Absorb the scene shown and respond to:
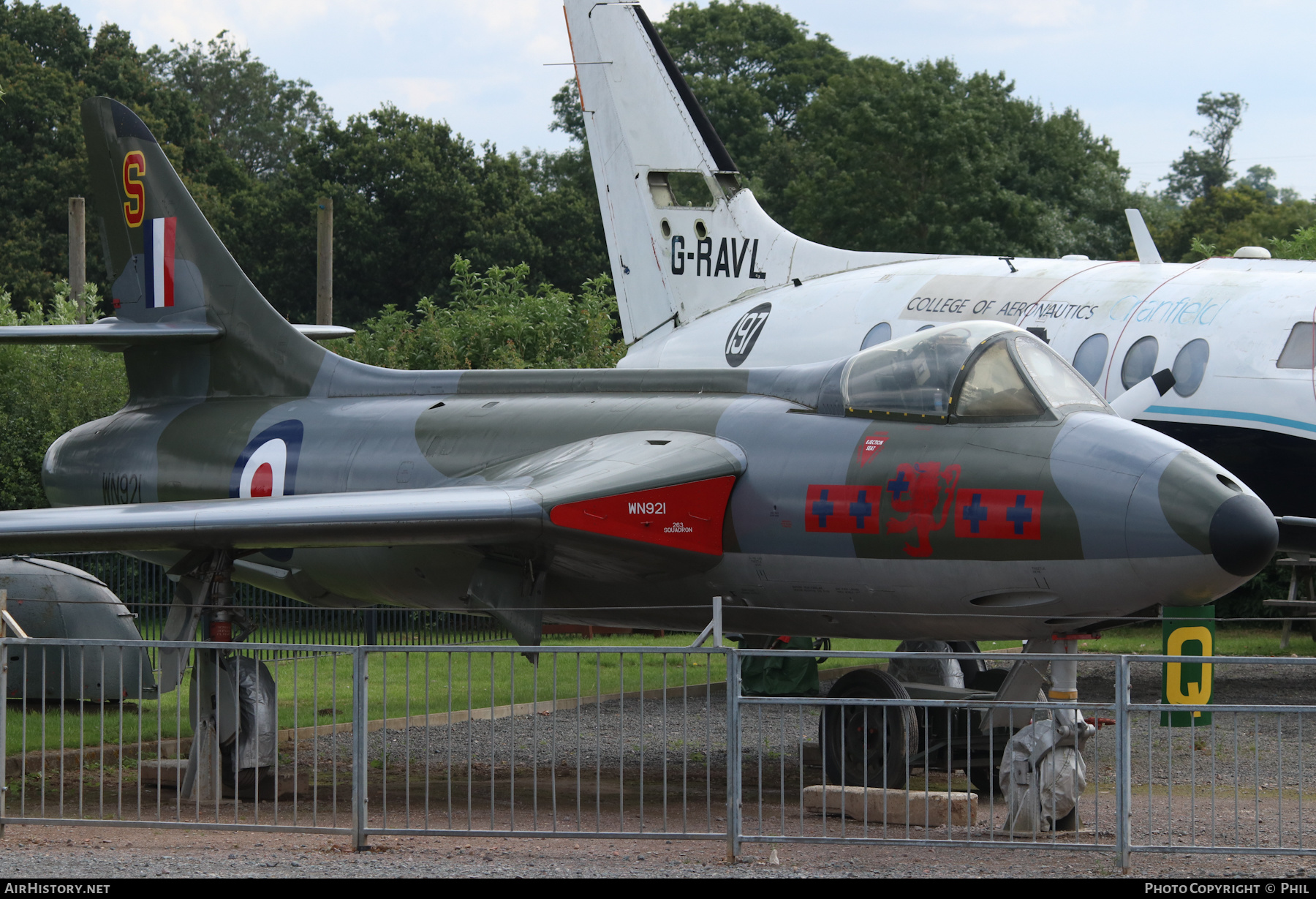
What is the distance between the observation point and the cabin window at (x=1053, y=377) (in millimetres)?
8773

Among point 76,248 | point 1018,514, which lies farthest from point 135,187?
point 76,248

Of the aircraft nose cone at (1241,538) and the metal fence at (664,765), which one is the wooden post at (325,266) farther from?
the aircraft nose cone at (1241,538)

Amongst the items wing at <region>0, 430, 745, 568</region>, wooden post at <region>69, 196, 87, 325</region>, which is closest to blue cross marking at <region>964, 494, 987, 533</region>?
wing at <region>0, 430, 745, 568</region>

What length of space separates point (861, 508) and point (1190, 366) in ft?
15.7

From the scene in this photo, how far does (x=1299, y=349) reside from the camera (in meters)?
11.8

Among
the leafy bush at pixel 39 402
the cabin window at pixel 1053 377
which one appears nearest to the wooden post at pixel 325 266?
the leafy bush at pixel 39 402

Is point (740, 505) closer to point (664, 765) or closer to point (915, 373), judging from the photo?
point (915, 373)

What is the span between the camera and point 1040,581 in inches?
326

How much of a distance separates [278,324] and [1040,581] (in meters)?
7.24

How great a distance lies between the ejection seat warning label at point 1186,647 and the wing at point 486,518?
2.81 m

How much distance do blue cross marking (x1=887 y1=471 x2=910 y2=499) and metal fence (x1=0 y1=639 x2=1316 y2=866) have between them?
1068mm

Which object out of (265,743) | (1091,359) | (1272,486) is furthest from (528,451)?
(1272,486)

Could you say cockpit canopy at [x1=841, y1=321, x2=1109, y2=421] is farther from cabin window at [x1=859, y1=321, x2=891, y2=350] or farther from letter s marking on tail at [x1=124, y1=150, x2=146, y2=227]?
letter s marking on tail at [x1=124, y1=150, x2=146, y2=227]

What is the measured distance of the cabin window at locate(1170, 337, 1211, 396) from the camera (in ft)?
39.7
